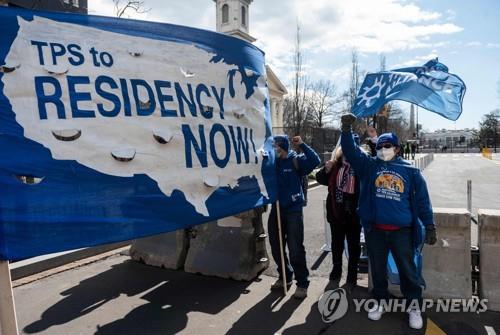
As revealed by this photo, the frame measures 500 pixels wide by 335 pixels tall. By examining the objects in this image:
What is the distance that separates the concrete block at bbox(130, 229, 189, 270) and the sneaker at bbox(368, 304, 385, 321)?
279 cm

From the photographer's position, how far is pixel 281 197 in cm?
471

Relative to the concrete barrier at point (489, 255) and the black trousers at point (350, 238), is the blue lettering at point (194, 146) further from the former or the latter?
the concrete barrier at point (489, 255)

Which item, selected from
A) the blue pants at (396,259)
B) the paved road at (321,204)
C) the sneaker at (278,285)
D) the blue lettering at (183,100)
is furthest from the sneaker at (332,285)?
the blue lettering at (183,100)

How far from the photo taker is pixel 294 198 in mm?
4664

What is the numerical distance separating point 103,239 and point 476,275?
405 centimetres

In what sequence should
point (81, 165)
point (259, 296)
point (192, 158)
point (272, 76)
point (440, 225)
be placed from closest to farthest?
1. point (81, 165)
2. point (192, 158)
3. point (440, 225)
4. point (259, 296)
5. point (272, 76)

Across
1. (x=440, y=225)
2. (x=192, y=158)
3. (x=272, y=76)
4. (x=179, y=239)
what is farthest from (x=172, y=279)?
(x=272, y=76)

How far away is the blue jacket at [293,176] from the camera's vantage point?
15.4 ft

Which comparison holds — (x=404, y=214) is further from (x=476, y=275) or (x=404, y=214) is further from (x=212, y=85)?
(x=212, y=85)

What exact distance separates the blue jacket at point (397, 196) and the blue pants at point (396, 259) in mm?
127

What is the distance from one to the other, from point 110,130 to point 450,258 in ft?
12.7

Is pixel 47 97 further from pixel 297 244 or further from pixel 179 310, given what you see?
pixel 297 244

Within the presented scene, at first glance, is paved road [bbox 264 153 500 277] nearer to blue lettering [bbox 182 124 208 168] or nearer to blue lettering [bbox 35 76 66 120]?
blue lettering [bbox 182 124 208 168]

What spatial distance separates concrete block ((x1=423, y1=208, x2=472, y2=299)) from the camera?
4344mm
